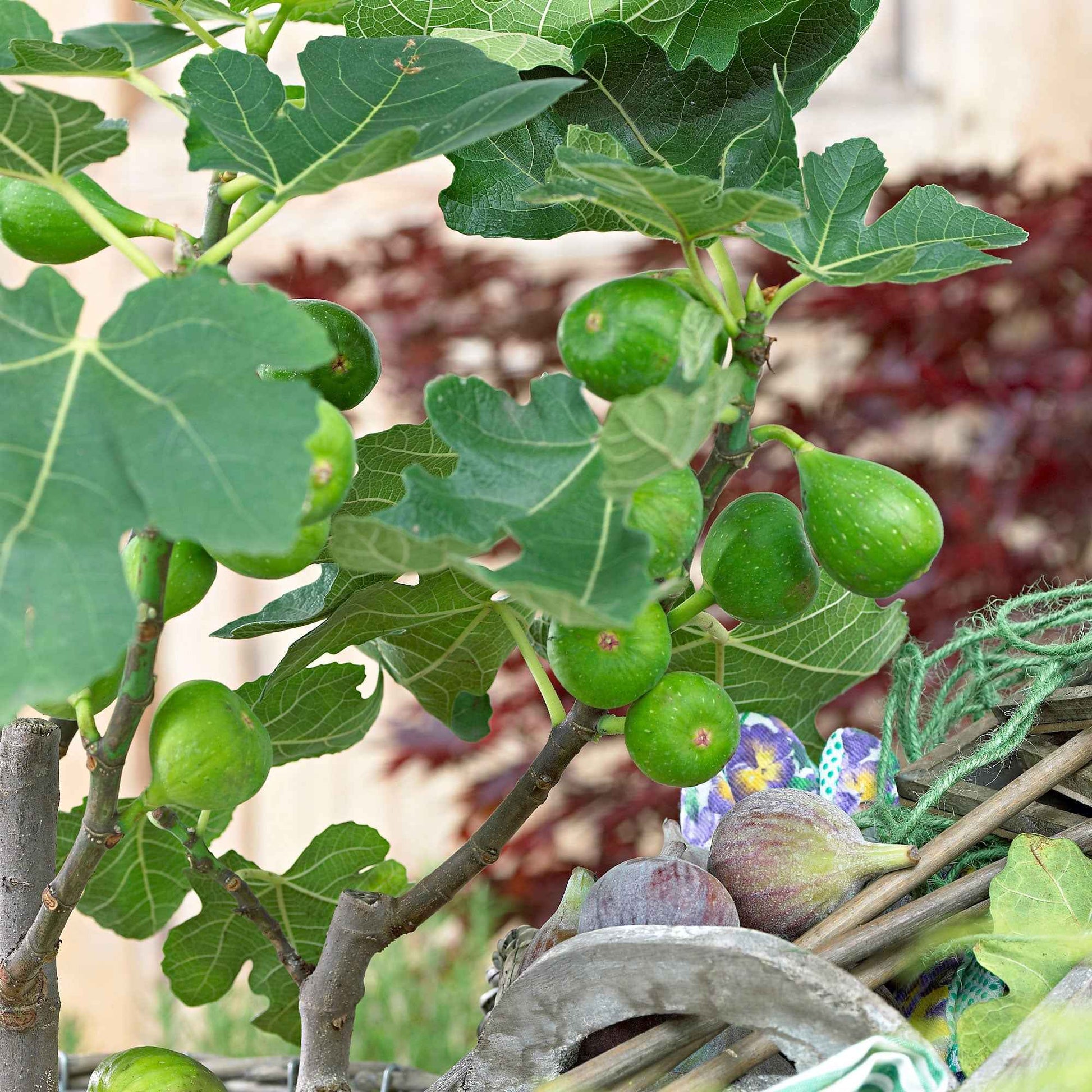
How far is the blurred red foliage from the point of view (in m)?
1.16

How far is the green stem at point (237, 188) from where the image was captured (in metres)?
0.36

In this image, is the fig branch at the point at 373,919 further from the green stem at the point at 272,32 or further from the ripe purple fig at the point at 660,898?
the green stem at the point at 272,32

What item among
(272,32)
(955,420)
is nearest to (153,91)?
(272,32)

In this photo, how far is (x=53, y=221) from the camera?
1.21 ft

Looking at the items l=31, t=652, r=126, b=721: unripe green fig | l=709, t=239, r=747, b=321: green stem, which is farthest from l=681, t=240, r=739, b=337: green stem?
l=31, t=652, r=126, b=721: unripe green fig

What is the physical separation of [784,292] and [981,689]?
0.25m

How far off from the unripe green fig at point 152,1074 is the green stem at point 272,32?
37 centimetres

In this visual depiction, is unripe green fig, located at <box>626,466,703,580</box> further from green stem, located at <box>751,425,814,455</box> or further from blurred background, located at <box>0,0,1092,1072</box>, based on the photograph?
blurred background, located at <box>0,0,1092,1072</box>

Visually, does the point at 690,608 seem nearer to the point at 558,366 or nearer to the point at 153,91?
the point at 153,91

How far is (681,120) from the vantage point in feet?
1.31

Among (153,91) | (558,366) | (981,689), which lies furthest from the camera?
(558,366)

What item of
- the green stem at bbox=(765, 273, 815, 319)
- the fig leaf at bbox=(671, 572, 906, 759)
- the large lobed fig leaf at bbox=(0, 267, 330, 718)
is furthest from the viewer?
the fig leaf at bbox=(671, 572, 906, 759)

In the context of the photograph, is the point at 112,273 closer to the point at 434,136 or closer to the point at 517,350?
the point at 517,350

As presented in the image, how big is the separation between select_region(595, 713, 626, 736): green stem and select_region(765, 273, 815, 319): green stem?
0.15m
